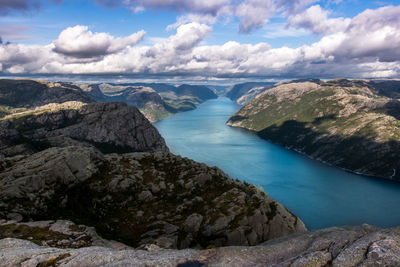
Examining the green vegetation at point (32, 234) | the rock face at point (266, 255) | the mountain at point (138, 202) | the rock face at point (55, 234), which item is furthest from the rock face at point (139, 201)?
the rock face at point (266, 255)

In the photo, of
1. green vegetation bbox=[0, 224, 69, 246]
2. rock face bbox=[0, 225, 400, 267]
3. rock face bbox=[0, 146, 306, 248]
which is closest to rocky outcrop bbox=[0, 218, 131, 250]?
green vegetation bbox=[0, 224, 69, 246]

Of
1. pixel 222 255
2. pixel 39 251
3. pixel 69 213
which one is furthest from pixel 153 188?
pixel 222 255

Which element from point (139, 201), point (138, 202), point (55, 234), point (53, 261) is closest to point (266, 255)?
point (53, 261)

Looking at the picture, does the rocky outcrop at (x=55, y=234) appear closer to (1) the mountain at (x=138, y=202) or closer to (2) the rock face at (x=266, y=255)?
(1) the mountain at (x=138, y=202)

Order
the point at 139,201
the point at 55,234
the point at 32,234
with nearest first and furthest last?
the point at 32,234 < the point at 55,234 < the point at 139,201

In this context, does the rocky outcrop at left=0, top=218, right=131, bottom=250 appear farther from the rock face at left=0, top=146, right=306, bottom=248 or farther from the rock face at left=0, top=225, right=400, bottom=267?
the rock face at left=0, top=225, right=400, bottom=267

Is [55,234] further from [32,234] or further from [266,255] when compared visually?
[266,255]

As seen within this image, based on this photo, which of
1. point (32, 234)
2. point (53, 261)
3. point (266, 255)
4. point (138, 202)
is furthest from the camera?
point (138, 202)
